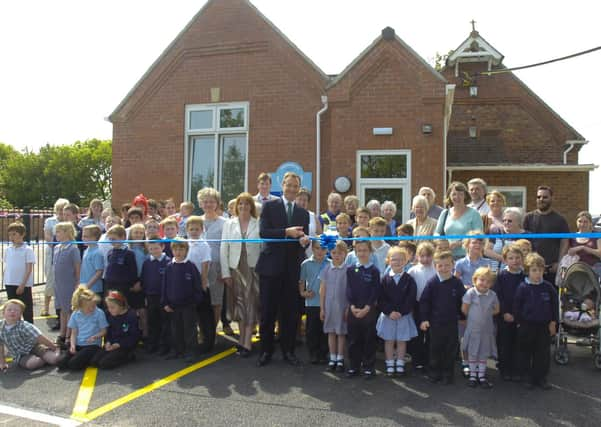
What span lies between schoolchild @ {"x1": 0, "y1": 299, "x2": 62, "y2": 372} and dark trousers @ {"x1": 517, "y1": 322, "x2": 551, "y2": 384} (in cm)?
502

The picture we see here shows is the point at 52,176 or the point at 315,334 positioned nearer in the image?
the point at 315,334

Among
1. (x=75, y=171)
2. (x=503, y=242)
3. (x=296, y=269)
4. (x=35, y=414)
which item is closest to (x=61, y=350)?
(x=35, y=414)

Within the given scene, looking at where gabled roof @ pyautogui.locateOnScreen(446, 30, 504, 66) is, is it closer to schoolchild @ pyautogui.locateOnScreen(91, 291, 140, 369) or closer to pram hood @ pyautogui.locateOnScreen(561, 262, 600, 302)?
pram hood @ pyautogui.locateOnScreen(561, 262, 600, 302)

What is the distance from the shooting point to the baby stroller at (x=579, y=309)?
5.77 metres

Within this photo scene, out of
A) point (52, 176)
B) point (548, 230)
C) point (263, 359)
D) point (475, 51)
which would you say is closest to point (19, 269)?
point (263, 359)

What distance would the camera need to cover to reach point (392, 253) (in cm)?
554

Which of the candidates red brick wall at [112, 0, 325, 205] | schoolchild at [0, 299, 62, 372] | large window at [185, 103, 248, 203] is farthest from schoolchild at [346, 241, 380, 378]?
large window at [185, 103, 248, 203]

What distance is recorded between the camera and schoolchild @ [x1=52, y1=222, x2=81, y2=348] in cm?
678

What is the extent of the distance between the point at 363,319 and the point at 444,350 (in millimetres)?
857

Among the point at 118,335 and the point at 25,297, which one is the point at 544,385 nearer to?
the point at 118,335

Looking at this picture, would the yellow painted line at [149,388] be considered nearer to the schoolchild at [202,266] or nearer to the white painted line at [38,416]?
the white painted line at [38,416]

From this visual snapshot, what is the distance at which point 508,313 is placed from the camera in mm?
5289

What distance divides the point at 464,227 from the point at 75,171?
6237 centimetres

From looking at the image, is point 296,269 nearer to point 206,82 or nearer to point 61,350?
point 61,350
